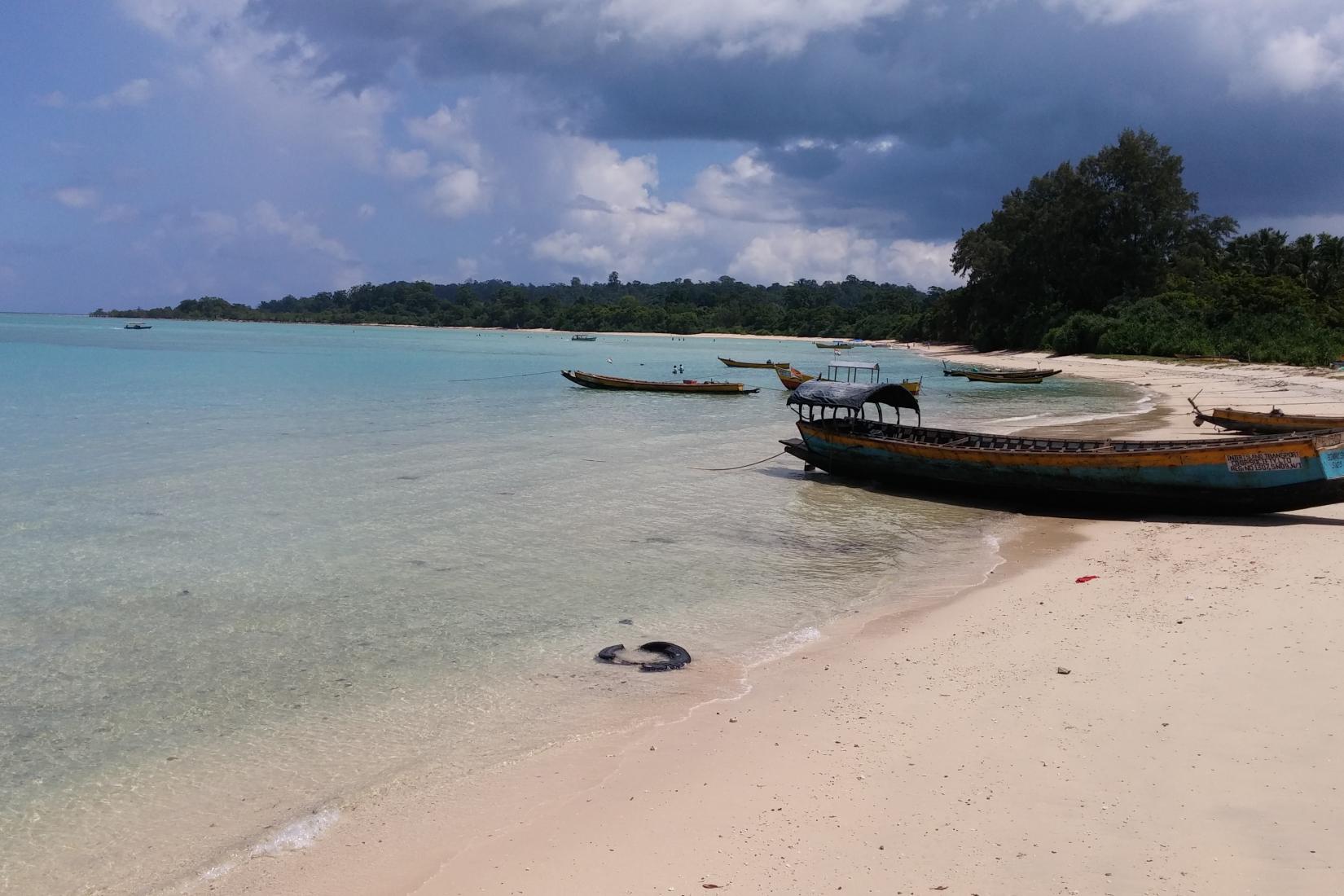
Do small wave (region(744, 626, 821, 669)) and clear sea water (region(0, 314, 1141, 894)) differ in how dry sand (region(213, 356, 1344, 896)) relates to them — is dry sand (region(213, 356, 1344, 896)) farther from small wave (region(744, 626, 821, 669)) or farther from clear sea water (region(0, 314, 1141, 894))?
clear sea water (region(0, 314, 1141, 894))

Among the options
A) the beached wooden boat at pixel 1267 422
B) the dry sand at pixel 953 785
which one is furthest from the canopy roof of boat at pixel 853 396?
the dry sand at pixel 953 785

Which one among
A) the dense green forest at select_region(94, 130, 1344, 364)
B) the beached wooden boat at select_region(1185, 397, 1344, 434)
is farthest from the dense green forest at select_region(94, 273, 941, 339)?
the beached wooden boat at select_region(1185, 397, 1344, 434)

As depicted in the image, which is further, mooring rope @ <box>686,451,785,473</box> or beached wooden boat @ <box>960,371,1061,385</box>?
beached wooden boat @ <box>960,371,1061,385</box>

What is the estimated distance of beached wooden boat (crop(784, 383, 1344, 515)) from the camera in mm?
12602

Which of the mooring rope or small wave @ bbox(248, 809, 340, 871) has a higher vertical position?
the mooring rope

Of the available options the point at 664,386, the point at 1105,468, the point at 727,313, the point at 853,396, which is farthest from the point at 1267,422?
the point at 727,313

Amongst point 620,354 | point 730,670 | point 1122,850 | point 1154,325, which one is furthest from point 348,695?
point 620,354

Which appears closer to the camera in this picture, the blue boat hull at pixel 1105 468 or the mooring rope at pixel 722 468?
the blue boat hull at pixel 1105 468

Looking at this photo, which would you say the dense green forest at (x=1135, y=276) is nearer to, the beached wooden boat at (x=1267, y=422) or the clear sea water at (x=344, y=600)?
the beached wooden boat at (x=1267, y=422)

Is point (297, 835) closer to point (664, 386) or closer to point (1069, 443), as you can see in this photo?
point (1069, 443)

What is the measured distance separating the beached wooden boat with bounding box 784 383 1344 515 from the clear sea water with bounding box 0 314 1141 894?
75 cm

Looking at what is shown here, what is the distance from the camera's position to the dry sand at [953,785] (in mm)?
4656

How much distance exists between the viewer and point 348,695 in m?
7.82

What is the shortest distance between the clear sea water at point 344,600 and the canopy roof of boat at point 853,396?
1671 mm
